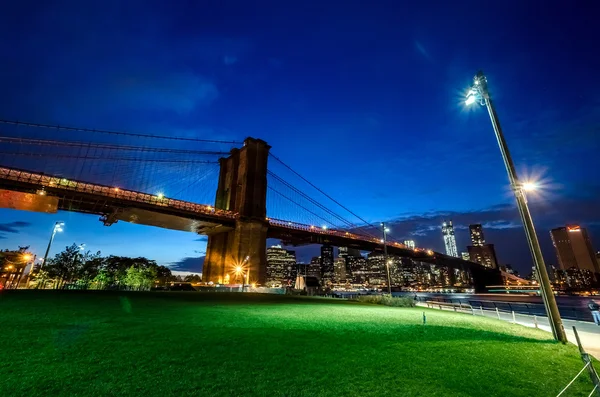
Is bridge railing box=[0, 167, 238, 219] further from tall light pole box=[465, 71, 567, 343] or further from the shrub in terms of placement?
tall light pole box=[465, 71, 567, 343]

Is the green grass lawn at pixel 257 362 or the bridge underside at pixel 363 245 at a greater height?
the bridge underside at pixel 363 245

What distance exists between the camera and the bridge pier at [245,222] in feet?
163

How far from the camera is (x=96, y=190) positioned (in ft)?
144

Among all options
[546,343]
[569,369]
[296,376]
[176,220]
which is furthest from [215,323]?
[176,220]

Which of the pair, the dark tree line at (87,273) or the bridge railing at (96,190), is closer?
the bridge railing at (96,190)

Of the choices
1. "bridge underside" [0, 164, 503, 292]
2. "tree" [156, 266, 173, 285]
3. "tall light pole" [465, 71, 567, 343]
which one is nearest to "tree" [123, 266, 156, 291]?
"bridge underside" [0, 164, 503, 292]

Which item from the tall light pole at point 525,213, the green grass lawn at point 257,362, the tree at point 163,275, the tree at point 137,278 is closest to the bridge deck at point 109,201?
the tree at point 137,278

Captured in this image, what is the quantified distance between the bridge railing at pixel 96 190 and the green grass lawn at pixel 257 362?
41.6m

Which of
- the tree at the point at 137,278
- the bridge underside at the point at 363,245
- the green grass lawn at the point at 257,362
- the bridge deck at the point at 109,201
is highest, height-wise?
the bridge deck at the point at 109,201

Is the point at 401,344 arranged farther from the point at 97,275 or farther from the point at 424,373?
the point at 97,275

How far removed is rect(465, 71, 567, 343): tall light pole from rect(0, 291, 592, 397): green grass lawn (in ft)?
3.70

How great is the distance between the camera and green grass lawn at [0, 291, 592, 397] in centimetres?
437

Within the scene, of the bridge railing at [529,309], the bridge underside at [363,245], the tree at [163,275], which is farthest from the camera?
the tree at [163,275]

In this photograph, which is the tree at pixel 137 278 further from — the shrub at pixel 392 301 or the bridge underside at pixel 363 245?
the shrub at pixel 392 301
